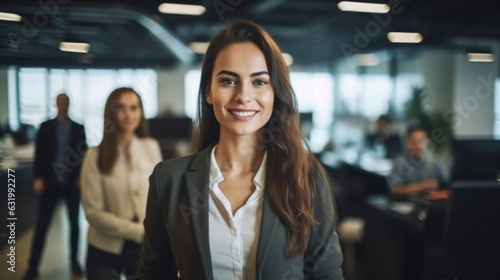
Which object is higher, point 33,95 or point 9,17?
point 9,17

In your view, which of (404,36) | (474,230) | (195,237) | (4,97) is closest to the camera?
(195,237)

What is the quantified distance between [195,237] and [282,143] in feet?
1.25

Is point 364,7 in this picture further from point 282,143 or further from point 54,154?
point 54,154

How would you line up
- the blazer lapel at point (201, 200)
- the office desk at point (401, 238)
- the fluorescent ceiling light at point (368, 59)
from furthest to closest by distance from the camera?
the fluorescent ceiling light at point (368, 59), the office desk at point (401, 238), the blazer lapel at point (201, 200)

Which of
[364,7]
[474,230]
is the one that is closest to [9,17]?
[474,230]

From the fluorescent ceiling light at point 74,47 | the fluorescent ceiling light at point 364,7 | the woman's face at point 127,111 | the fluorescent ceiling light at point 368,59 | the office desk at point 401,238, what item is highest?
the fluorescent ceiling light at point 368,59

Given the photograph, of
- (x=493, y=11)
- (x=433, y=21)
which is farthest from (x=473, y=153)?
(x=433, y=21)

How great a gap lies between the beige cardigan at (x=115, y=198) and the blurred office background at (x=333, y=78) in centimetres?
15

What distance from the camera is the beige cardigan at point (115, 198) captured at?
5.59 ft

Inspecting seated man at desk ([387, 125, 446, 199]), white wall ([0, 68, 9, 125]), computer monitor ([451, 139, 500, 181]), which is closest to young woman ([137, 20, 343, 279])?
white wall ([0, 68, 9, 125])

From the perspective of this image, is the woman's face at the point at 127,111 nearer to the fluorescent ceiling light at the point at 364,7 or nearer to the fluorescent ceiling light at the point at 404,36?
the fluorescent ceiling light at the point at 364,7

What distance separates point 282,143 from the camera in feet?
4.26

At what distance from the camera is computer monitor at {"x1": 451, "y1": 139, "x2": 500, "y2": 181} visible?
3121 millimetres

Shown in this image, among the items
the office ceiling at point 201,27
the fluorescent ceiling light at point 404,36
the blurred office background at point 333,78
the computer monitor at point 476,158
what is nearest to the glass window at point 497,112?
the blurred office background at point 333,78
